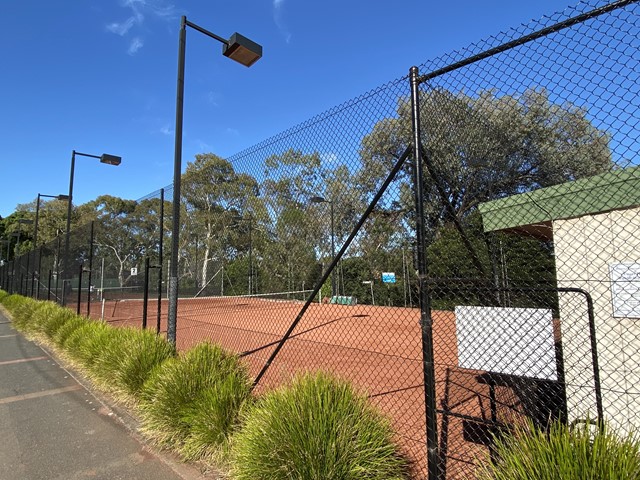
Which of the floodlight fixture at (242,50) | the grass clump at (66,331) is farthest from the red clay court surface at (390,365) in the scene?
the floodlight fixture at (242,50)

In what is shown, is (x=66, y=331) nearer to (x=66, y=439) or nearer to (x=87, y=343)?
(x=87, y=343)

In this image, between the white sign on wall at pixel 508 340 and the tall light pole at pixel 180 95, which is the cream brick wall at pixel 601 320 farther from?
the tall light pole at pixel 180 95

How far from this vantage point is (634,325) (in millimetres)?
3004

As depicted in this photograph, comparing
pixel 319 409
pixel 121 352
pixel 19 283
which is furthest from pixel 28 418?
pixel 19 283

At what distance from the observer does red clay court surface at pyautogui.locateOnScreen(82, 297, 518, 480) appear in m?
3.74

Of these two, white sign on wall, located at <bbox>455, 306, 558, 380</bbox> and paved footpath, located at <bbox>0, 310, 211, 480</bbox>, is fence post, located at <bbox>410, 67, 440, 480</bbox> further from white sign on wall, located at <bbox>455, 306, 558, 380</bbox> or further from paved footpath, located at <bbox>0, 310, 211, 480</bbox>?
paved footpath, located at <bbox>0, 310, 211, 480</bbox>

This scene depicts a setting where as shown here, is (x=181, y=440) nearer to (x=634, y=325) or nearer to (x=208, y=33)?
(x=634, y=325)

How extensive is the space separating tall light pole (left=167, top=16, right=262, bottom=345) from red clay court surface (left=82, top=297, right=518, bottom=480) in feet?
2.78

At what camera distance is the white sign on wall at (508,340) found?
8.80 ft

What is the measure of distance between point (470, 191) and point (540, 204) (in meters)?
0.62

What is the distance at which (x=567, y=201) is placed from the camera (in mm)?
3227

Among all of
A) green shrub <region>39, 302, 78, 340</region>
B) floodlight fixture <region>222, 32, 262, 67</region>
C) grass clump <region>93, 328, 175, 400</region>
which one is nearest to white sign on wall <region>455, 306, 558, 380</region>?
grass clump <region>93, 328, 175, 400</region>

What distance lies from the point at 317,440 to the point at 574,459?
4.99ft

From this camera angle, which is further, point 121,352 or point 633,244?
point 121,352
